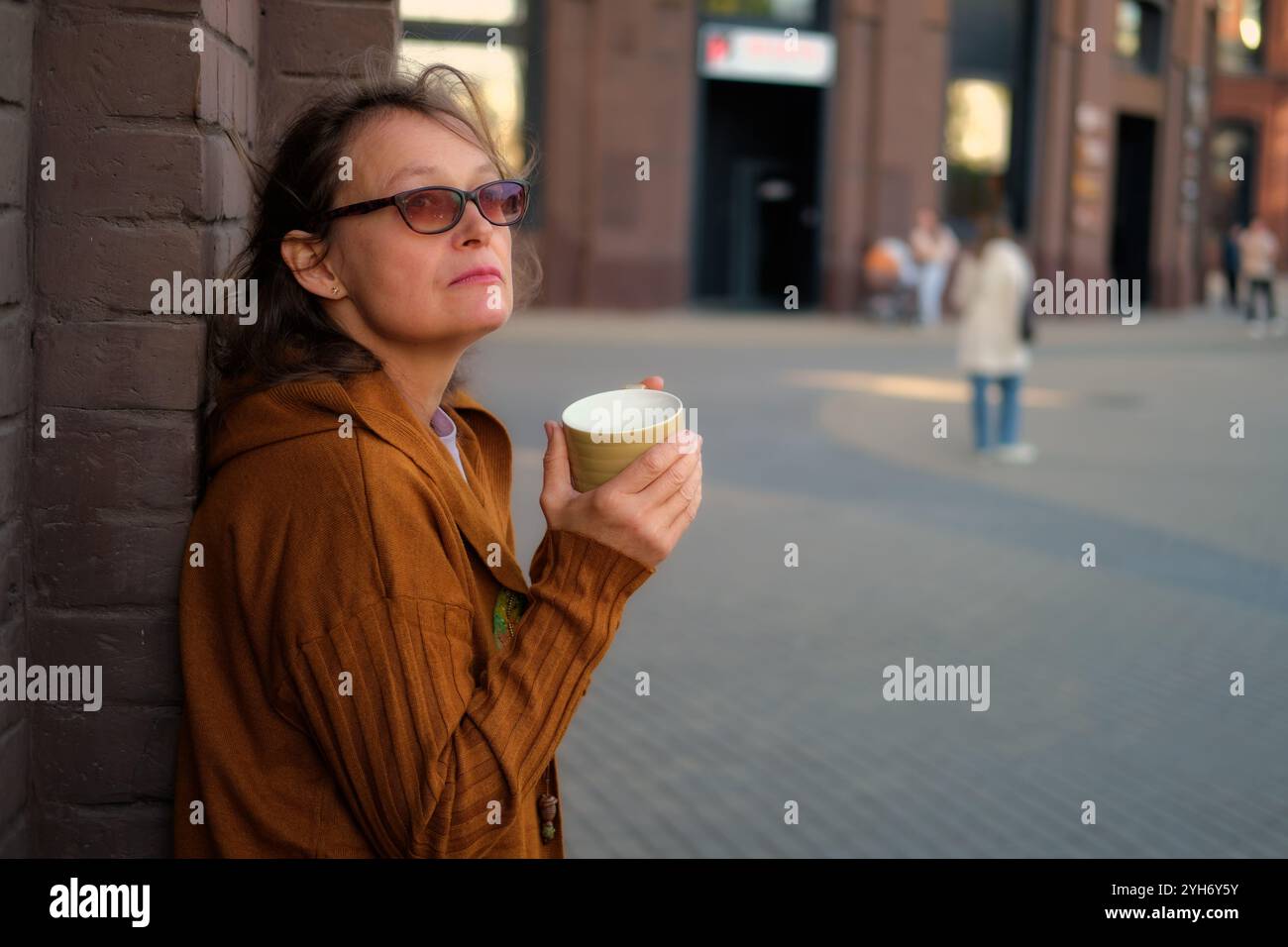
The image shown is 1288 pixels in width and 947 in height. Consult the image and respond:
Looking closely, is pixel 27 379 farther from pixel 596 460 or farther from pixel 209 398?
pixel 596 460

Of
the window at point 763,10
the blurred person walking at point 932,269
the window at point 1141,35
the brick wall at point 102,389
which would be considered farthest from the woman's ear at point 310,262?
the window at point 1141,35

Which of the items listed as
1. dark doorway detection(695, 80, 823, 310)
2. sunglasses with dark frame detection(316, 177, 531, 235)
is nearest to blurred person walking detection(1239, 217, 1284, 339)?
dark doorway detection(695, 80, 823, 310)

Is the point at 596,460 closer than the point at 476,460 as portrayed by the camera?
Yes

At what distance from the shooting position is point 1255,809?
4480mm

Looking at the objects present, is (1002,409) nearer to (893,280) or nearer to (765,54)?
(893,280)

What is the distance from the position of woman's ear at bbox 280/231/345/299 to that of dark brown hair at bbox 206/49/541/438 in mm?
16

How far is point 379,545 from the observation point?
180cm

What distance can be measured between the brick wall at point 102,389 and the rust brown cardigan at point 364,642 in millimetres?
150

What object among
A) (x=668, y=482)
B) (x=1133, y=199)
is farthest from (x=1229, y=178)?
(x=668, y=482)

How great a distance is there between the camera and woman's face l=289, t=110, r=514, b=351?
6.71 feet

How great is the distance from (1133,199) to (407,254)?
3555 cm

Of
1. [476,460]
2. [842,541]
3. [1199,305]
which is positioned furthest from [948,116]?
[476,460]

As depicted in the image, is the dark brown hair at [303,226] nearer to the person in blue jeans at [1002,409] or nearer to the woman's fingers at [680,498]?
the woman's fingers at [680,498]
